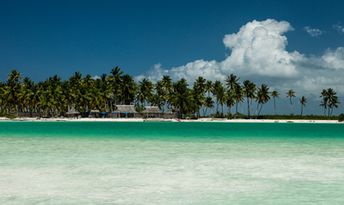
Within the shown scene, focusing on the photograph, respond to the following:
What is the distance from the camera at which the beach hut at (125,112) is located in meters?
89.8

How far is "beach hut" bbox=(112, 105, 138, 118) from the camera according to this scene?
8981 cm

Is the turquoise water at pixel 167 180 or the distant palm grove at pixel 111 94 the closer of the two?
the turquoise water at pixel 167 180

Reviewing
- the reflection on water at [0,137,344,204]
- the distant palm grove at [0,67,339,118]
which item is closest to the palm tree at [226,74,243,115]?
the distant palm grove at [0,67,339,118]

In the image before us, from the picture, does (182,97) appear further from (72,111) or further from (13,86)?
(13,86)

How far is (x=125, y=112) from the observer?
91250 millimetres

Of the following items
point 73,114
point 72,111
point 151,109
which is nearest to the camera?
point 73,114

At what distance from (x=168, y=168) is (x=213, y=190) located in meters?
3.47

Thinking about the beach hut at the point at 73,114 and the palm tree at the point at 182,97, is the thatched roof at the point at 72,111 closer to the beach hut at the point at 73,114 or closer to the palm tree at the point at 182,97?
the beach hut at the point at 73,114

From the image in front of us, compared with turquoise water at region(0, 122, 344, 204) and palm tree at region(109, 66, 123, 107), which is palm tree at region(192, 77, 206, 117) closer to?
palm tree at region(109, 66, 123, 107)

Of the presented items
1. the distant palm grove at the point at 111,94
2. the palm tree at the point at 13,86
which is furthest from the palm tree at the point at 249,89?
the palm tree at the point at 13,86

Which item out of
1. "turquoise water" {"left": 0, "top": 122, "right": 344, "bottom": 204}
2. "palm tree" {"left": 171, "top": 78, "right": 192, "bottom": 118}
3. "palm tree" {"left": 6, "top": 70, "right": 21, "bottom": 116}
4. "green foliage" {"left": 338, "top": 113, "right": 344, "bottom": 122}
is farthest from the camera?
"green foliage" {"left": 338, "top": 113, "right": 344, "bottom": 122}

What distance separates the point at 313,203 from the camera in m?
8.02

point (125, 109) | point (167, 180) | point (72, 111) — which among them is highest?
point (125, 109)

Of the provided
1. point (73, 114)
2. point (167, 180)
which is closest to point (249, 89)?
point (73, 114)
